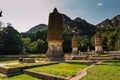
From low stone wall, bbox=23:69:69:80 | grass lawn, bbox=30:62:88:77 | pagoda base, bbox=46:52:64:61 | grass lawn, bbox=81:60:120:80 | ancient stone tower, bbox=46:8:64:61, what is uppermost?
ancient stone tower, bbox=46:8:64:61

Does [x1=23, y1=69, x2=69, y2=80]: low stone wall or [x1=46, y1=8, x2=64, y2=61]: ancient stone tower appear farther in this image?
[x1=46, y1=8, x2=64, y2=61]: ancient stone tower

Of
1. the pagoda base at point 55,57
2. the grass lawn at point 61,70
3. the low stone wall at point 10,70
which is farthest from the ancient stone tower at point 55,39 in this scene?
the low stone wall at point 10,70

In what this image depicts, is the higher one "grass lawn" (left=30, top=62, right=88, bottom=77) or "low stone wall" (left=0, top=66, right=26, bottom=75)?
"grass lawn" (left=30, top=62, right=88, bottom=77)

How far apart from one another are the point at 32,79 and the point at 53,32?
10.3 metres

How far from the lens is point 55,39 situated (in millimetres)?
20984

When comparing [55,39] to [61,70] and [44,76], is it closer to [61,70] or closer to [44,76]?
[61,70]

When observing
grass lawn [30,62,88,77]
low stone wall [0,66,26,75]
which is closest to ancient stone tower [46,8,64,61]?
grass lawn [30,62,88,77]

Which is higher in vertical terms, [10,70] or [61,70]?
[61,70]

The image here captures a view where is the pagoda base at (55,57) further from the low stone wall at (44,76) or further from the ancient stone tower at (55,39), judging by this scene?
the low stone wall at (44,76)

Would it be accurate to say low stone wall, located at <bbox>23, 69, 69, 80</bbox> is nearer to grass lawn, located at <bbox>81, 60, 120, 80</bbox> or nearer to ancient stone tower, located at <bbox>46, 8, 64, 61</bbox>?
grass lawn, located at <bbox>81, 60, 120, 80</bbox>

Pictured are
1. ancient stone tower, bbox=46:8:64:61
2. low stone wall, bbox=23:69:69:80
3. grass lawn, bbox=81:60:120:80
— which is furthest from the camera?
ancient stone tower, bbox=46:8:64:61

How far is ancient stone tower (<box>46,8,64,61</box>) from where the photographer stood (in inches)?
810

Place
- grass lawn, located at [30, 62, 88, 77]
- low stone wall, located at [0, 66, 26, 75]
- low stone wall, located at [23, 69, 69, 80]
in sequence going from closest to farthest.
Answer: low stone wall, located at [23, 69, 69, 80], grass lawn, located at [30, 62, 88, 77], low stone wall, located at [0, 66, 26, 75]

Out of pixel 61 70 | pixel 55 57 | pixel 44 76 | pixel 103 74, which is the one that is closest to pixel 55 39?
pixel 55 57
